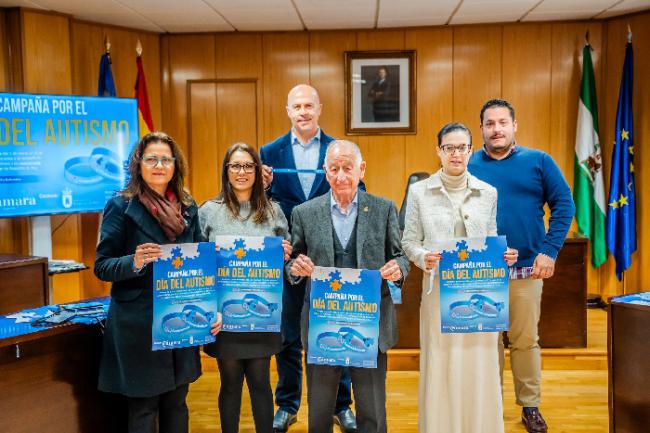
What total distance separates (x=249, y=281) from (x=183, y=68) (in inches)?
160

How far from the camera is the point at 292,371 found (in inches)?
118

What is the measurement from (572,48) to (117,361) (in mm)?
5061

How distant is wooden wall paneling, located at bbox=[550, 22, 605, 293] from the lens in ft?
17.8

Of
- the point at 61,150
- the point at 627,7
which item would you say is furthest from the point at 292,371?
the point at 627,7

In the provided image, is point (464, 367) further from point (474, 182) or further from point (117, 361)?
point (117, 361)

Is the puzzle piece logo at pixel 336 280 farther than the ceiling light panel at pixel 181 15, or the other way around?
the ceiling light panel at pixel 181 15

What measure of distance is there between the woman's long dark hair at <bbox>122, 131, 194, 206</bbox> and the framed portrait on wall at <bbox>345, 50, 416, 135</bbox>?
Result: 12.0 feet

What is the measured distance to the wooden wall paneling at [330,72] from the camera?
18.4 feet

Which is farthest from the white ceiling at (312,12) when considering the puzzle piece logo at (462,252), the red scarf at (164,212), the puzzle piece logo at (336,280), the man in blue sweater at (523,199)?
the puzzle piece logo at (336,280)

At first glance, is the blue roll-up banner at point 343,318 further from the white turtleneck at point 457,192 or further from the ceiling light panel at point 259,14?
the ceiling light panel at point 259,14

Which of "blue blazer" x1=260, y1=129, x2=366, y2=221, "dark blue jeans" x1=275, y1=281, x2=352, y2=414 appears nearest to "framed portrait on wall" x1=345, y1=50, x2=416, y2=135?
"blue blazer" x1=260, y1=129, x2=366, y2=221

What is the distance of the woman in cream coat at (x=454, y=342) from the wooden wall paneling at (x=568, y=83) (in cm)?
368

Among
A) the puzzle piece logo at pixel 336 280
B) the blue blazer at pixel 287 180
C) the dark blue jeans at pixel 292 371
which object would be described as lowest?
the dark blue jeans at pixel 292 371

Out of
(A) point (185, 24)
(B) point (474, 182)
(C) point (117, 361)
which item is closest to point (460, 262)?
(B) point (474, 182)
